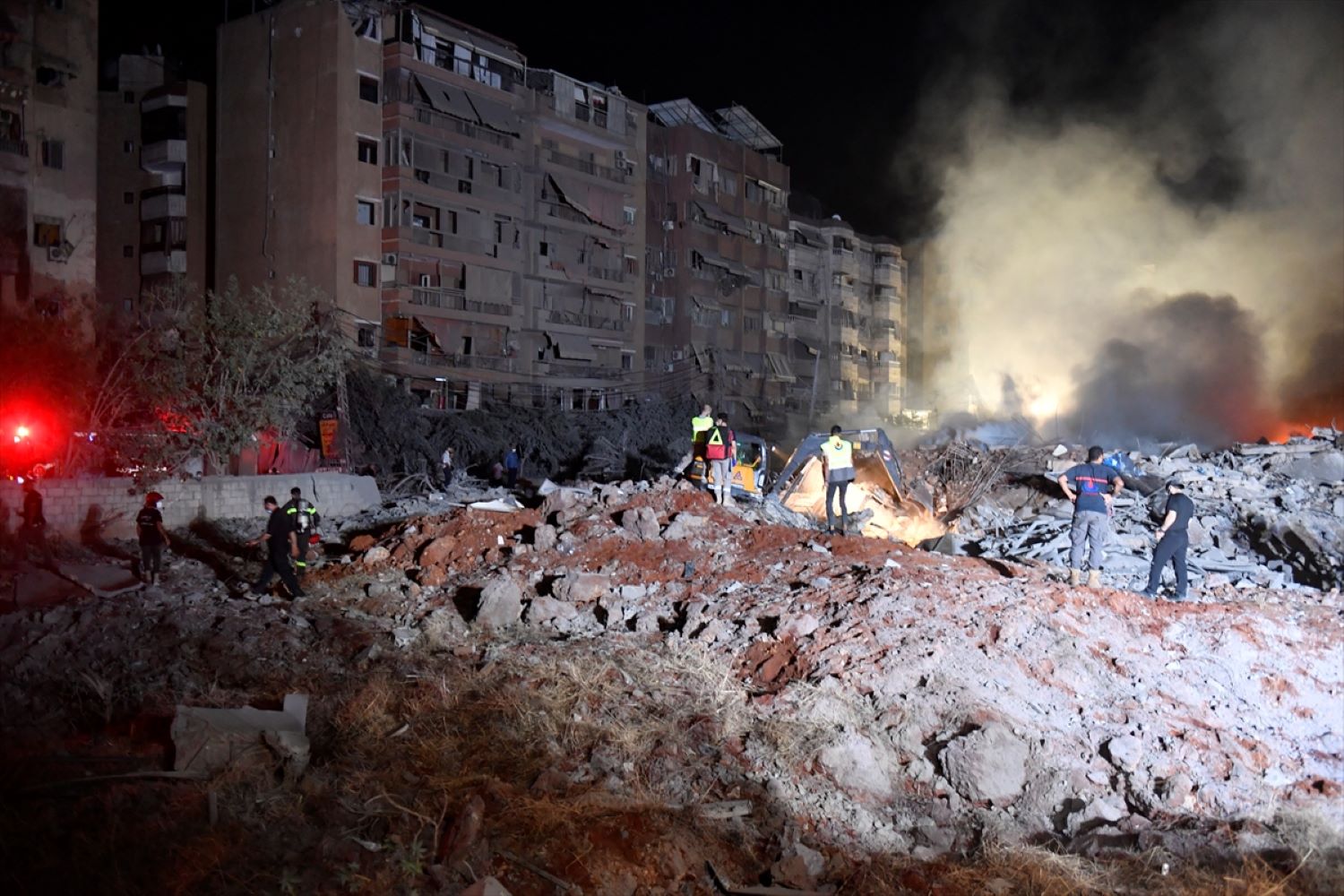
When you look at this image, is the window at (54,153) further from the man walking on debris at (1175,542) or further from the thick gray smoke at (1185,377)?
the thick gray smoke at (1185,377)

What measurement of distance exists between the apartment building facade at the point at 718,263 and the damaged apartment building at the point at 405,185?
24.1 ft

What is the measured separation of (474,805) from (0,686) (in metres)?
4.70

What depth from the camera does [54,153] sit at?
30953 millimetres

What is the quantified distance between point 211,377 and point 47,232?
42.4 feet

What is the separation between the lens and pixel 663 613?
38.8ft

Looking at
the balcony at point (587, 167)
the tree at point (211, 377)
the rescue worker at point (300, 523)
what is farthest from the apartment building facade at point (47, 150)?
the rescue worker at point (300, 523)

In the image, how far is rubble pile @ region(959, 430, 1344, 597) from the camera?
16.0 metres

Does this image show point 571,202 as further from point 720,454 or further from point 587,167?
point 720,454

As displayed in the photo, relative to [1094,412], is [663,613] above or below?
below

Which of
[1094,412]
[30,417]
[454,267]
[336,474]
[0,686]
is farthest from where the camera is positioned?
[1094,412]

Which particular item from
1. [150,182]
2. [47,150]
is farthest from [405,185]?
[47,150]

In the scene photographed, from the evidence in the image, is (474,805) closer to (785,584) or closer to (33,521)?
(785,584)

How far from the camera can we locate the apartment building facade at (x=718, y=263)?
158 ft

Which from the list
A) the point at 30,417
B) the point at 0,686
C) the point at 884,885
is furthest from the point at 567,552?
the point at 30,417
